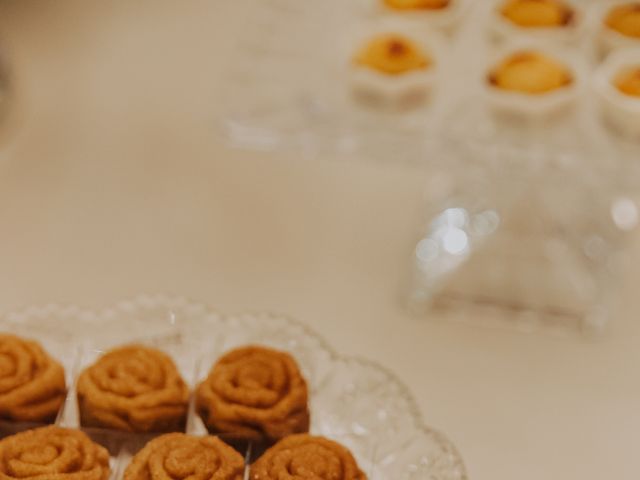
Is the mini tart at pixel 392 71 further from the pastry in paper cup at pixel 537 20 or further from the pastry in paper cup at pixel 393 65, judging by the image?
the pastry in paper cup at pixel 537 20

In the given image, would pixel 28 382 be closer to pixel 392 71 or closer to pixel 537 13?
pixel 392 71

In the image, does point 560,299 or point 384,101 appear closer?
point 384,101

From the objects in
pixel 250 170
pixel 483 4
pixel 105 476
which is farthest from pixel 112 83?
pixel 105 476

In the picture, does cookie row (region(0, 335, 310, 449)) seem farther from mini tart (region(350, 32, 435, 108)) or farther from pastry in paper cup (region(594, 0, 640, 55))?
pastry in paper cup (region(594, 0, 640, 55))

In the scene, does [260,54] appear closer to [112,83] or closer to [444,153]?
[444,153]

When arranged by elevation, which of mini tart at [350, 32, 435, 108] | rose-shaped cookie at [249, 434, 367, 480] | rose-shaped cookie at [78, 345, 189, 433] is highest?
mini tart at [350, 32, 435, 108]

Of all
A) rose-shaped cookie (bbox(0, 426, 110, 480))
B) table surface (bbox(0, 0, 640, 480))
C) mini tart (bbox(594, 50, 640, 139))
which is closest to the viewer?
rose-shaped cookie (bbox(0, 426, 110, 480))

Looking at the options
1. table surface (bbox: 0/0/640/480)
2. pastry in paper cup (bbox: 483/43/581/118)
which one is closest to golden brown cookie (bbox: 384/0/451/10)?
pastry in paper cup (bbox: 483/43/581/118)

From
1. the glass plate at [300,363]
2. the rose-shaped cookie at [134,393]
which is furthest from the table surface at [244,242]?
the rose-shaped cookie at [134,393]
